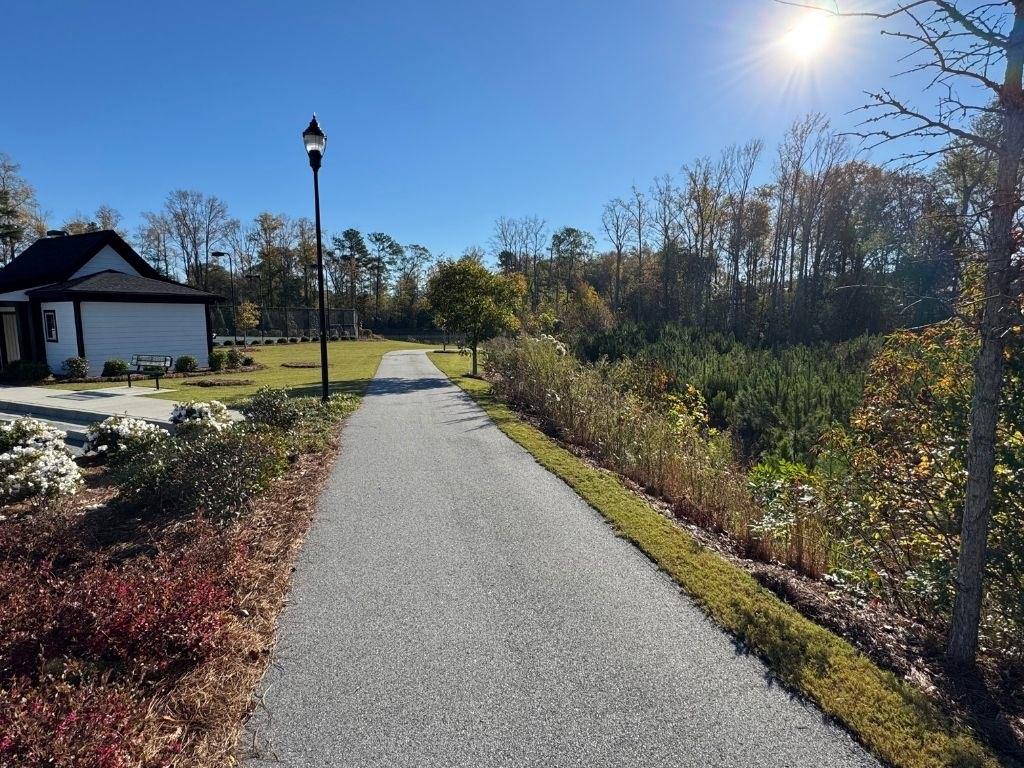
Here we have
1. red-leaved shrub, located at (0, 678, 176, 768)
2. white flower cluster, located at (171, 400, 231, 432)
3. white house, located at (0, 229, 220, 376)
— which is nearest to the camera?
red-leaved shrub, located at (0, 678, 176, 768)

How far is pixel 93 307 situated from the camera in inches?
688

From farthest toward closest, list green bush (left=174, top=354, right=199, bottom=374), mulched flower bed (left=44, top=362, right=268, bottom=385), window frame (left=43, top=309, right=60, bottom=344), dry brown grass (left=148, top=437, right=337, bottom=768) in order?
green bush (left=174, top=354, right=199, bottom=374) < window frame (left=43, top=309, right=60, bottom=344) < mulched flower bed (left=44, top=362, right=268, bottom=385) < dry brown grass (left=148, top=437, right=337, bottom=768)

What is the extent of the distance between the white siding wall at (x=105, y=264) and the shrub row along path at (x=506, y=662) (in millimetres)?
21359

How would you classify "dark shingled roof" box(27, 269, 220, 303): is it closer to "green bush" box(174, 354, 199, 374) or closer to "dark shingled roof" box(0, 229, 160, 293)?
"dark shingled roof" box(0, 229, 160, 293)

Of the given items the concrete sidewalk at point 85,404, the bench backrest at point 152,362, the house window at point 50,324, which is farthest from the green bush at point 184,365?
the concrete sidewalk at point 85,404

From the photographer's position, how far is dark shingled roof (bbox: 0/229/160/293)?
19656mm

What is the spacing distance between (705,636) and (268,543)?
127 inches

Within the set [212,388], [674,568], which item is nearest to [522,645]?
[674,568]

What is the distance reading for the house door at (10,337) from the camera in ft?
65.0

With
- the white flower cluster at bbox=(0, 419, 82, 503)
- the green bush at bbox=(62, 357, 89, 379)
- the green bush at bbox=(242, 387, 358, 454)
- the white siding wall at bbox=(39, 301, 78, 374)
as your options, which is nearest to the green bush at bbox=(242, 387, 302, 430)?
the green bush at bbox=(242, 387, 358, 454)

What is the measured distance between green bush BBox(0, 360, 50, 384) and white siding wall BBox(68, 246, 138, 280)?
4.65m

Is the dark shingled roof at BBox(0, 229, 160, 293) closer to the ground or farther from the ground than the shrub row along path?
farther from the ground

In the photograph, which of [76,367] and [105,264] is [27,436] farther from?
[105,264]

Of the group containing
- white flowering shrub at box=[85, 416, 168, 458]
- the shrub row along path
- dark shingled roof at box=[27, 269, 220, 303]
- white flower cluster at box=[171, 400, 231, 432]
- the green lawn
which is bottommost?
the shrub row along path
